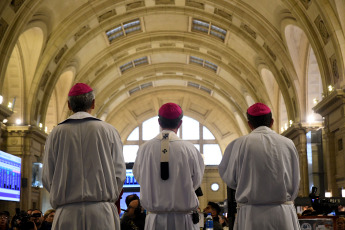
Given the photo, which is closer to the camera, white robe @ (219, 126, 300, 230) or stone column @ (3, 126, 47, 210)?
white robe @ (219, 126, 300, 230)

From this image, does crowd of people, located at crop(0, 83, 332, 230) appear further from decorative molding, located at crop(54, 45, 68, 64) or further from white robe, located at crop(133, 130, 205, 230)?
decorative molding, located at crop(54, 45, 68, 64)

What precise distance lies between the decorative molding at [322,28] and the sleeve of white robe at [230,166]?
13.8 metres

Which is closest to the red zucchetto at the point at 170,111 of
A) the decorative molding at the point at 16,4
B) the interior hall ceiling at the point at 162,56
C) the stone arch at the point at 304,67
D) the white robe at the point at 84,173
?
the white robe at the point at 84,173

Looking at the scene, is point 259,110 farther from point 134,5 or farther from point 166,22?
point 166,22

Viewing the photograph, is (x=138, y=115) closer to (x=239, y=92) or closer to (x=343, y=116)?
(x=239, y=92)

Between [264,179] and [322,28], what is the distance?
14.4 m

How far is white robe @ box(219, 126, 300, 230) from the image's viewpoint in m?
4.95

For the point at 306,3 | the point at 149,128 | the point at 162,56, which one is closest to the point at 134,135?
the point at 149,128

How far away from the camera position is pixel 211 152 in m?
41.8

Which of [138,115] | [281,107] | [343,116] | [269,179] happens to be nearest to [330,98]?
[343,116]

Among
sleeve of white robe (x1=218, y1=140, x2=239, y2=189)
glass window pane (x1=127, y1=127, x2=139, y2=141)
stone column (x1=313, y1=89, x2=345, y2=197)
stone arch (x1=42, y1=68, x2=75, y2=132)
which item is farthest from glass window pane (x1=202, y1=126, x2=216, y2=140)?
sleeve of white robe (x1=218, y1=140, x2=239, y2=189)

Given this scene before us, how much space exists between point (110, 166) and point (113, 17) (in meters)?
21.8

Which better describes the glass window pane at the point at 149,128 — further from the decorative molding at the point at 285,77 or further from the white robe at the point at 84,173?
the white robe at the point at 84,173

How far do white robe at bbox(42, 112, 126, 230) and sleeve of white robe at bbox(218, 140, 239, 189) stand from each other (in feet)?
4.03
